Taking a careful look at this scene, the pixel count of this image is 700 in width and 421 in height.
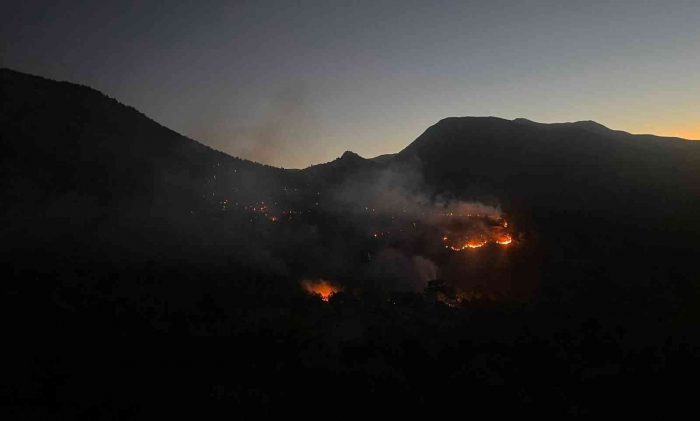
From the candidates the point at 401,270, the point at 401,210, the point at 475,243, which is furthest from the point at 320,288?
the point at 401,210

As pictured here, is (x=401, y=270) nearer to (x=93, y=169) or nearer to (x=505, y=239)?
(x=505, y=239)

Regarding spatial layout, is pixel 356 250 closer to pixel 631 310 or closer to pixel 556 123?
pixel 631 310

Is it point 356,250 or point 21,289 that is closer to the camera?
point 21,289

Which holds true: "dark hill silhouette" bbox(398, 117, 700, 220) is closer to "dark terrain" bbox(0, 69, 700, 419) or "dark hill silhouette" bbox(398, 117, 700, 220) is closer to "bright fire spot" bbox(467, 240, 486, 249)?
"dark terrain" bbox(0, 69, 700, 419)

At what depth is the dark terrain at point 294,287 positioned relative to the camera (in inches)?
854

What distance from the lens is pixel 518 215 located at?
6025 centimetres

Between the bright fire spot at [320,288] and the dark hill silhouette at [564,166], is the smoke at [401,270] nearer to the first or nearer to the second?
the bright fire spot at [320,288]

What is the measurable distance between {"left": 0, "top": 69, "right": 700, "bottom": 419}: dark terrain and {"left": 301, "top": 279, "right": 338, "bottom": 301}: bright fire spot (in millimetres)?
1805

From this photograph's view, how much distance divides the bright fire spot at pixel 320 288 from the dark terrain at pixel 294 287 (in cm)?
180

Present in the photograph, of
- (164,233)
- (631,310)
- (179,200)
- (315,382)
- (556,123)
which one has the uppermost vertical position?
(556,123)

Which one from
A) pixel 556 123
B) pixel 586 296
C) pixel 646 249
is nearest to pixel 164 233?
pixel 586 296

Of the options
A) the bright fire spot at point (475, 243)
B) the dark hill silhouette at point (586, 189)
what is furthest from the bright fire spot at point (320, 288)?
the dark hill silhouette at point (586, 189)

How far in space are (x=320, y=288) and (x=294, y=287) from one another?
4.46 meters

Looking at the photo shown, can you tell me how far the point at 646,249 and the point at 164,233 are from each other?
61.7 m
